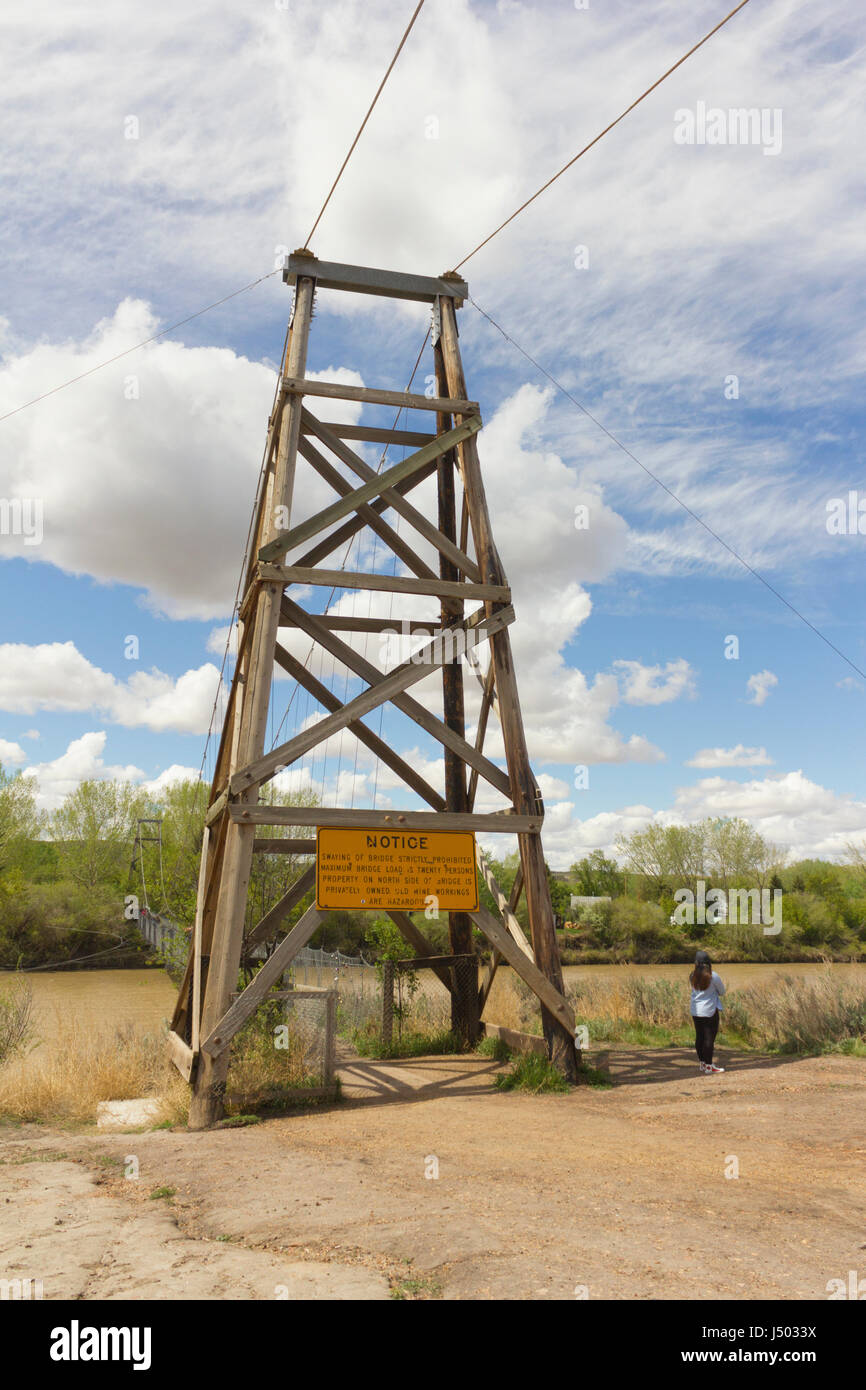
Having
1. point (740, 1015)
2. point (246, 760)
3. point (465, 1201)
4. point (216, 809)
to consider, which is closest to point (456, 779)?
point (216, 809)

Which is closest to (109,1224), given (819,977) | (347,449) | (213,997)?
(213,997)

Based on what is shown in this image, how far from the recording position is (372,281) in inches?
445

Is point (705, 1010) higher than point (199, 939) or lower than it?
lower

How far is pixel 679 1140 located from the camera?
6910 mm

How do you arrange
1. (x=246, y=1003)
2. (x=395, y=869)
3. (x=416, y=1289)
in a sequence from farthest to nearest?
(x=395, y=869) → (x=246, y=1003) → (x=416, y=1289)

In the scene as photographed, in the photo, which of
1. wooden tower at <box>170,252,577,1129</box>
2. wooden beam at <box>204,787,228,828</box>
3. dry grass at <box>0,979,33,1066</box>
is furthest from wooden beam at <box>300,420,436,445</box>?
dry grass at <box>0,979,33,1066</box>

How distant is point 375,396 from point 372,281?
5.21 feet

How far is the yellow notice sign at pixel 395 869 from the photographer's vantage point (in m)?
8.93

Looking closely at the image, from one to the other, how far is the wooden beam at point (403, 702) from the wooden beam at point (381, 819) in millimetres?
454

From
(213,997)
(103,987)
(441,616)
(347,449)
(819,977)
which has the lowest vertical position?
(103,987)

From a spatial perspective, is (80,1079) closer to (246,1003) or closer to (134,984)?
(246,1003)

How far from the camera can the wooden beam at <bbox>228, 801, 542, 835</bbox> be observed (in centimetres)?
868
